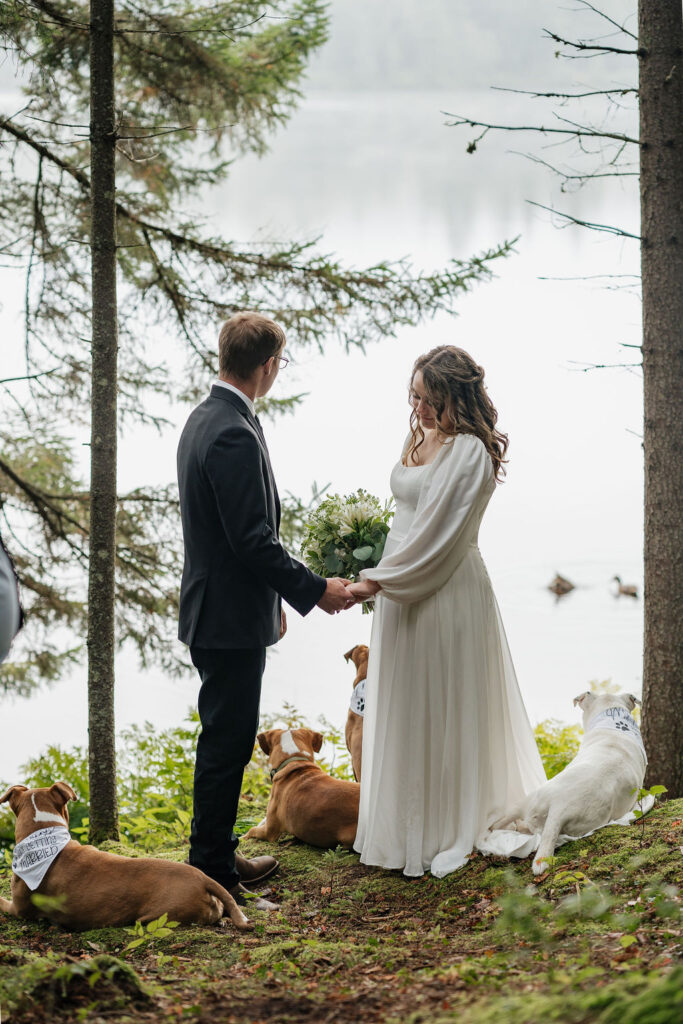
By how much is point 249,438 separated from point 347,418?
6996 millimetres

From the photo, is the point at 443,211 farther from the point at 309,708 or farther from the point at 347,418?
the point at 309,708

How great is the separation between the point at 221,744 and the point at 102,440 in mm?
2194

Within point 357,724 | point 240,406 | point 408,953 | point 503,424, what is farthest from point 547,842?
point 503,424

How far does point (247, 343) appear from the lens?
13.0 ft

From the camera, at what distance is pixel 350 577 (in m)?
4.65

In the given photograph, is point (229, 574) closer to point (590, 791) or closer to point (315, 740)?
point (315, 740)

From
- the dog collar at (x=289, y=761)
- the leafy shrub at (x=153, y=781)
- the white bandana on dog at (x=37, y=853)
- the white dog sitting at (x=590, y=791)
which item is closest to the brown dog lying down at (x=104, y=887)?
the white bandana on dog at (x=37, y=853)

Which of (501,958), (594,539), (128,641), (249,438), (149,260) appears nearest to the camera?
(501,958)

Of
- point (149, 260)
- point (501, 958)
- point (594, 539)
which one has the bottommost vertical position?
point (501, 958)

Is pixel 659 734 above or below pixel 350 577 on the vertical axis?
below

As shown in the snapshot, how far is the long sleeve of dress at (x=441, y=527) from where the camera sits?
13.7 ft

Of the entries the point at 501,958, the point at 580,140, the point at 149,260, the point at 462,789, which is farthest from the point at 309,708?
the point at 501,958

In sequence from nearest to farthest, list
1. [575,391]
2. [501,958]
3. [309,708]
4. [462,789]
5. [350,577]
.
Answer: [501,958]
[462,789]
[350,577]
[309,708]
[575,391]

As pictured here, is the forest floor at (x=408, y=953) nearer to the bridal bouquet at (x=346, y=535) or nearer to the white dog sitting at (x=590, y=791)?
the white dog sitting at (x=590, y=791)
